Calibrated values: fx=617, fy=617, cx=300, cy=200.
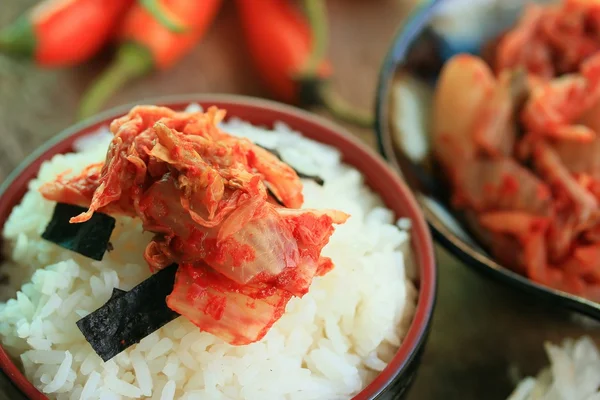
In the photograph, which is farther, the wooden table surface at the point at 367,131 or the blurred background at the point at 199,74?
the blurred background at the point at 199,74

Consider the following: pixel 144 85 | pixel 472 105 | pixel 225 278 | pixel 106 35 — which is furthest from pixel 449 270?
pixel 106 35

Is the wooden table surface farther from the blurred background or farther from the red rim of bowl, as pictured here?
the red rim of bowl

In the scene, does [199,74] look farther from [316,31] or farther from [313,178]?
[313,178]

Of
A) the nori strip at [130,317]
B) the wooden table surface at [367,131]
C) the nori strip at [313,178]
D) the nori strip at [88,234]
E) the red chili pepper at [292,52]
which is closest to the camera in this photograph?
the nori strip at [130,317]

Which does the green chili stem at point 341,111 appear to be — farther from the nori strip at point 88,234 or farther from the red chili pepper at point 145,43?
the nori strip at point 88,234

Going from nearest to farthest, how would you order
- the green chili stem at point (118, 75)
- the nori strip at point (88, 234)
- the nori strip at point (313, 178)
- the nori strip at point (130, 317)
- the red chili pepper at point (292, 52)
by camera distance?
1. the nori strip at point (130, 317)
2. the nori strip at point (88, 234)
3. the nori strip at point (313, 178)
4. the green chili stem at point (118, 75)
5. the red chili pepper at point (292, 52)

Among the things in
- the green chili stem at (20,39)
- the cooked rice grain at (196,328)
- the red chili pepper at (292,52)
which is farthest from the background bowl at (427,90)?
the green chili stem at (20,39)

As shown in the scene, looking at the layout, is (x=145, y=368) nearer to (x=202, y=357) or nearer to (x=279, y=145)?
(x=202, y=357)
